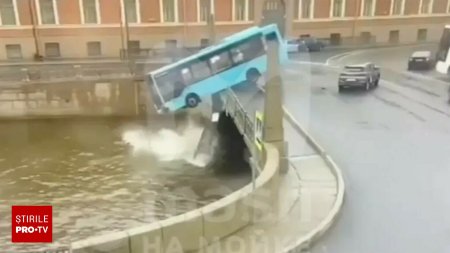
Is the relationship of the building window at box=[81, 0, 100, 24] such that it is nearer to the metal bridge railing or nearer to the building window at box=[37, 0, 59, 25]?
the building window at box=[37, 0, 59, 25]

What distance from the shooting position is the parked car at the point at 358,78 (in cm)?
1349

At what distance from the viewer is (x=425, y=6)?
2067 centimetres

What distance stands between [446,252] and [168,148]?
686 centimetres

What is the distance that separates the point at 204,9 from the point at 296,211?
14995 mm

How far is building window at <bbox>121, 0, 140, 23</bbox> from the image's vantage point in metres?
19.2

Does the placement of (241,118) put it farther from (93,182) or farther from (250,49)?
(93,182)

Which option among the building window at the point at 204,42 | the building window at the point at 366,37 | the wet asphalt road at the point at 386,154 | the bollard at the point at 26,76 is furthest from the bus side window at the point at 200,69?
the building window at the point at 366,37

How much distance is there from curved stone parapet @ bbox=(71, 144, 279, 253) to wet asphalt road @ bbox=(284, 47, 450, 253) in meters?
0.78

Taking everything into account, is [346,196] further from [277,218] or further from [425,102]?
[425,102]

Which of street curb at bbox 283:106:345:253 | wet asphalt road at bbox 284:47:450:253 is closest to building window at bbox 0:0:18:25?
wet asphalt road at bbox 284:47:450:253

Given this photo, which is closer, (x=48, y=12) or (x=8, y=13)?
(x=8, y=13)

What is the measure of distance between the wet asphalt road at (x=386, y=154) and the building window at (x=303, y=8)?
5034 millimetres

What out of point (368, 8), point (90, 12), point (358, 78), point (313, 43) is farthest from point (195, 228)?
point (368, 8)

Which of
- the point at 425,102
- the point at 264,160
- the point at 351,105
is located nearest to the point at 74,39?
the point at 351,105
